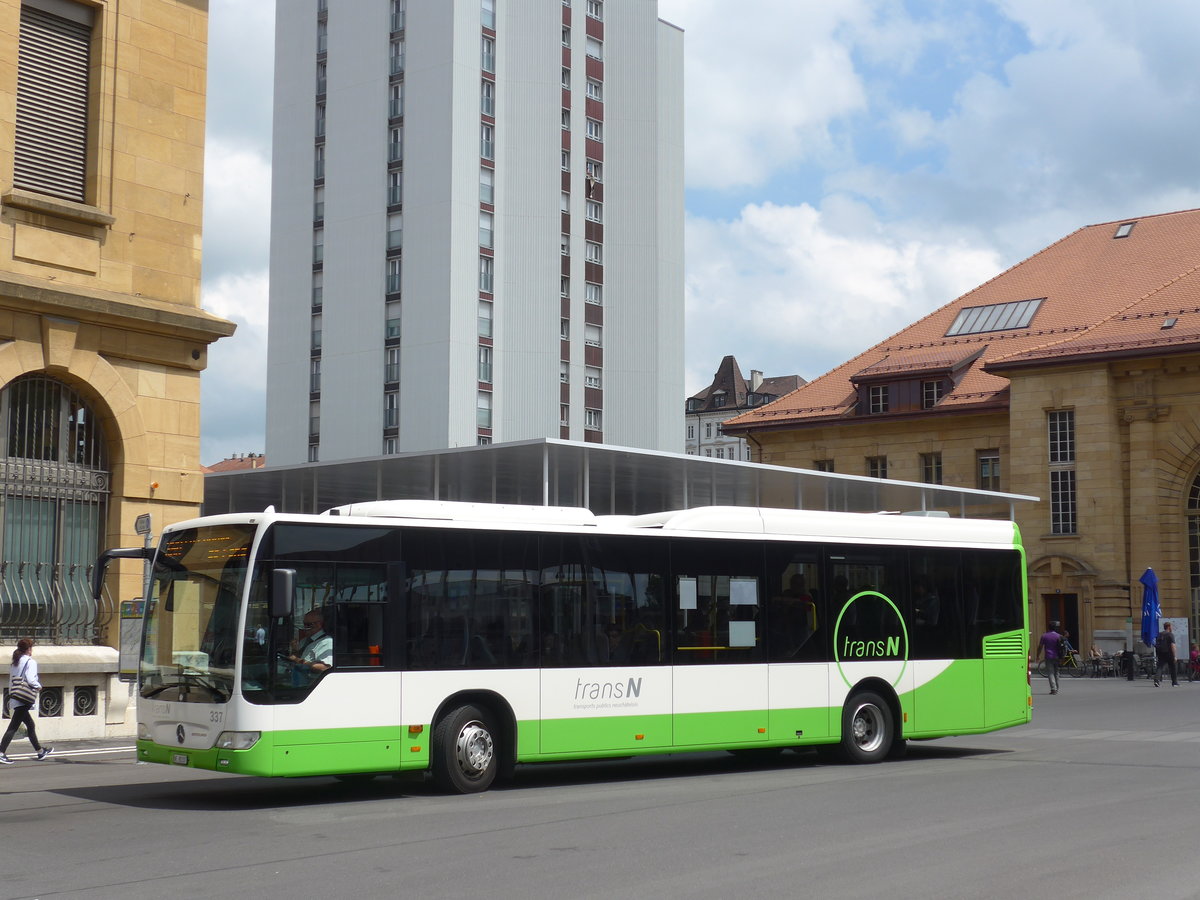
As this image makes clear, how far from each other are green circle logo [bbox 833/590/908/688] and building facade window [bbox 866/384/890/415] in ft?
138

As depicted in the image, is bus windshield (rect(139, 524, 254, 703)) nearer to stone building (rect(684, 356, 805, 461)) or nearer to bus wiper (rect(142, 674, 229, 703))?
bus wiper (rect(142, 674, 229, 703))

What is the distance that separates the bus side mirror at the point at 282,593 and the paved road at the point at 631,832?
5.77ft

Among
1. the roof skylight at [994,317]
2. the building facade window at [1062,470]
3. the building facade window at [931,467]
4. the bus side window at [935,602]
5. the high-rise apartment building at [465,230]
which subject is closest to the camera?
the bus side window at [935,602]

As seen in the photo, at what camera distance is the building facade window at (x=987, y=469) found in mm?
56562

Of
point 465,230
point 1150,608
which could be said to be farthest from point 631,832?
point 465,230

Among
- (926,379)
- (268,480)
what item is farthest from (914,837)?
(926,379)

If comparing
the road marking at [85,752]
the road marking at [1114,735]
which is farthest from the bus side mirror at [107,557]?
the road marking at [1114,735]

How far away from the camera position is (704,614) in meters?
16.2

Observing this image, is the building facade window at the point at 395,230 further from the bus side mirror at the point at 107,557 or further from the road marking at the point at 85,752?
the bus side mirror at the point at 107,557

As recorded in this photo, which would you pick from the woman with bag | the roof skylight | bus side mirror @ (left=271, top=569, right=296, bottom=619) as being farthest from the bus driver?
the roof skylight

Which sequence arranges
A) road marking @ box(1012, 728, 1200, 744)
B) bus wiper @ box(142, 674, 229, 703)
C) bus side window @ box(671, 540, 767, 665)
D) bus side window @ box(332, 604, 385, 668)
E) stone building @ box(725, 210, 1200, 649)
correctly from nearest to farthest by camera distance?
bus wiper @ box(142, 674, 229, 703), bus side window @ box(332, 604, 385, 668), bus side window @ box(671, 540, 767, 665), road marking @ box(1012, 728, 1200, 744), stone building @ box(725, 210, 1200, 649)

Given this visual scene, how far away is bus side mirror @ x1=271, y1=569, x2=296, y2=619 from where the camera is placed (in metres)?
12.8

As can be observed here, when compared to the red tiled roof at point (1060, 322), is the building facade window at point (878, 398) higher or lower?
lower

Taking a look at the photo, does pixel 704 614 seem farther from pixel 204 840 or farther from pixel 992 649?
pixel 204 840
